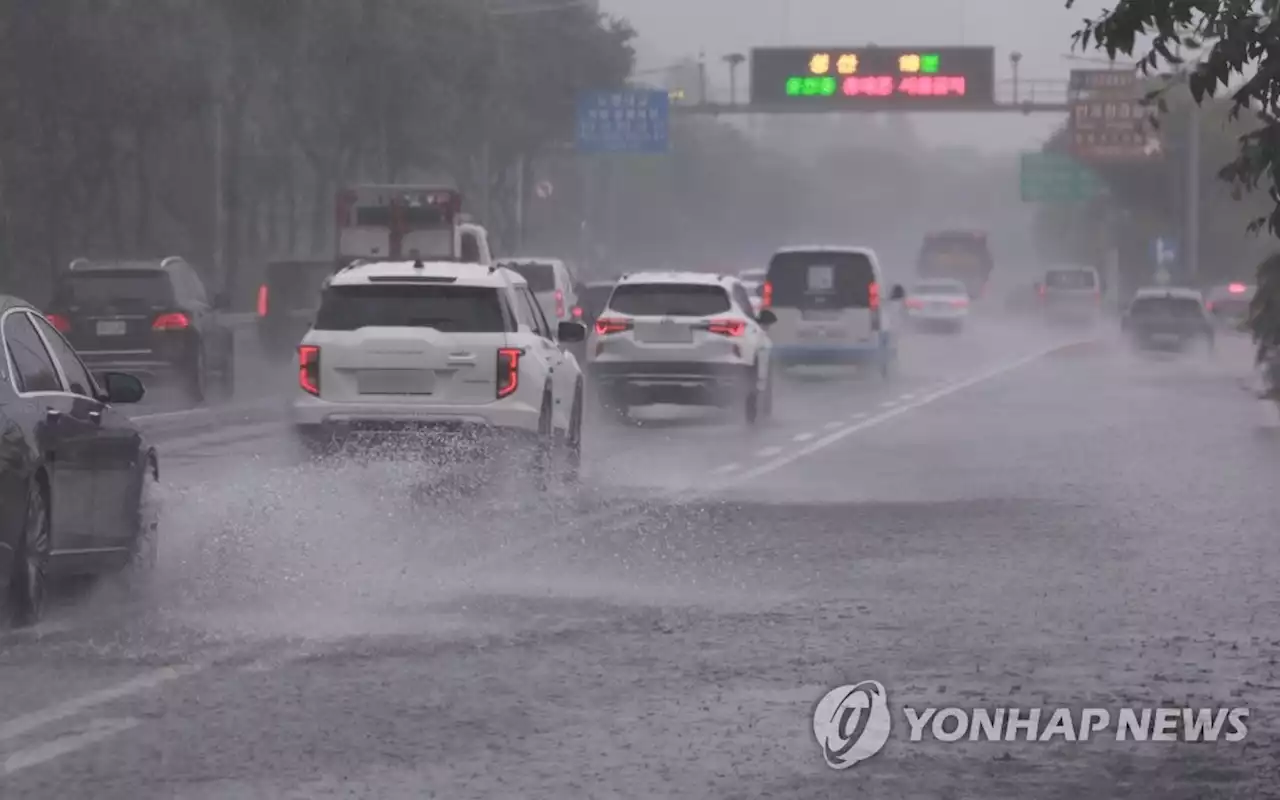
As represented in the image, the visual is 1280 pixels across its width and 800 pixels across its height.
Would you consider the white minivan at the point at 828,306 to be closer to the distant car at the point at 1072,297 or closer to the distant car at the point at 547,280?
the distant car at the point at 547,280

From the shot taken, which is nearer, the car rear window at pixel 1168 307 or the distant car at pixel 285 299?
the distant car at pixel 285 299

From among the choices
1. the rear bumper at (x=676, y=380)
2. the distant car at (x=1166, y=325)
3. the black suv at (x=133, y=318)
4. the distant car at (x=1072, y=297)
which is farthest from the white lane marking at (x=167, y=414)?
the distant car at (x=1072, y=297)

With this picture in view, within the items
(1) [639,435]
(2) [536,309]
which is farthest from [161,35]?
(2) [536,309]

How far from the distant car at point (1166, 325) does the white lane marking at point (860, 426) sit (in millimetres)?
6179

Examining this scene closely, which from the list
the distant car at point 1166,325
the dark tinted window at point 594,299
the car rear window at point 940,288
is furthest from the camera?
the car rear window at point 940,288

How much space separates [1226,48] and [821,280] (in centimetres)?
3044

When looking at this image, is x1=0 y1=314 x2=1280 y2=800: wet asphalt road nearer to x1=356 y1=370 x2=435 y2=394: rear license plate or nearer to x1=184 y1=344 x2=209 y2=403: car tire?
x1=356 y1=370 x2=435 y2=394: rear license plate

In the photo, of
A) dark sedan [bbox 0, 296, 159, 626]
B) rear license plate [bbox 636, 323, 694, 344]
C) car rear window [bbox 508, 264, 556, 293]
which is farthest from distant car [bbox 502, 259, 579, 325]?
dark sedan [bbox 0, 296, 159, 626]

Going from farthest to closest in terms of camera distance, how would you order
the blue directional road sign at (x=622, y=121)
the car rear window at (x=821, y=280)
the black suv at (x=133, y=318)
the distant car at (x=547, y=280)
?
the blue directional road sign at (x=622, y=121)
the car rear window at (x=821, y=280)
the distant car at (x=547, y=280)
the black suv at (x=133, y=318)

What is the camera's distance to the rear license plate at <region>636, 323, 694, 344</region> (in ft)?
99.1

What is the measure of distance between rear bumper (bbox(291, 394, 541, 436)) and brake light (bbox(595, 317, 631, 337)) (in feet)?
34.9

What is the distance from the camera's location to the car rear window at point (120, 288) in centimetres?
3547

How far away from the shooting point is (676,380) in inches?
1185

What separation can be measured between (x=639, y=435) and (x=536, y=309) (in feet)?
23.2
